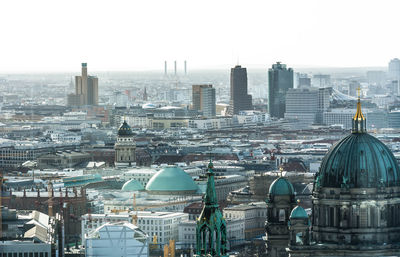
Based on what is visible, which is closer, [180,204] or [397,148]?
[180,204]

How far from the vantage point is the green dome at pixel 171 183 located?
5413 inches

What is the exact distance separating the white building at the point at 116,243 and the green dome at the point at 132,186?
40.1m

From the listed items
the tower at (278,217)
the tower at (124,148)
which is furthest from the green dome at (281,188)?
the tower at (124,148)

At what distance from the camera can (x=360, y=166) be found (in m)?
63.3

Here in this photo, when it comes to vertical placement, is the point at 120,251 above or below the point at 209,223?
below

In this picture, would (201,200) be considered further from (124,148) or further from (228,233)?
(124,148)

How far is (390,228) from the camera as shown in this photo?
63000 mm

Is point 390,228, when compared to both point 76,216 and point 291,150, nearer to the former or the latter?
point 76,216

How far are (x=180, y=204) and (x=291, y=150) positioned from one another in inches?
2397

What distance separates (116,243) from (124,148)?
71.3 meters

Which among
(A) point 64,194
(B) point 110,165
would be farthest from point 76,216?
(B) point 110,165

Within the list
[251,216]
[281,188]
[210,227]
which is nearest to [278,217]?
[281,188]

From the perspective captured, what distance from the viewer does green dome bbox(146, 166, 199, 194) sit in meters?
138

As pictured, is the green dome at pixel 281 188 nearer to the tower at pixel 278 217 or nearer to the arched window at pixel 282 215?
the tower at pixel 278 217
